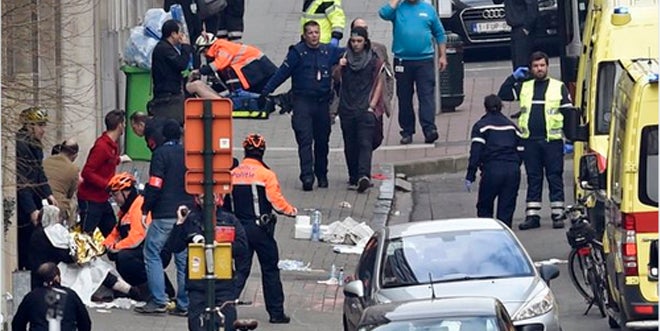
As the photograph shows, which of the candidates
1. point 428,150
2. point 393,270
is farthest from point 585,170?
point 428,150

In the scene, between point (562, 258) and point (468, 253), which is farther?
point (562, 258)

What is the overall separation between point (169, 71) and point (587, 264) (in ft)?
24.3

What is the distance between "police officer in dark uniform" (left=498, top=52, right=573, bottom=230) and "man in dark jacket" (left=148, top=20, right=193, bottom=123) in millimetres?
4219

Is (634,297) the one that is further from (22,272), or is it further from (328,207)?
(328,207)

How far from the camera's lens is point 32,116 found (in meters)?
16.5

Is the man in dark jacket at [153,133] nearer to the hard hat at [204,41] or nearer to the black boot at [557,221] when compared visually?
the black boot at [557,221]

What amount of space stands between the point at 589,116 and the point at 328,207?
Result: 13.9 ft

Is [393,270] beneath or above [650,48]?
beneath

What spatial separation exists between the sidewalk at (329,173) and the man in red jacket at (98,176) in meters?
1.77

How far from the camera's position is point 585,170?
18.7m

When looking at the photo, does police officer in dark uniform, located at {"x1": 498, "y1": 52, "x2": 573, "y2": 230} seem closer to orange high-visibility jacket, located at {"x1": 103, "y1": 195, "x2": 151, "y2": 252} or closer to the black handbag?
orange high-visibility jacket, located at {"x1": 103, "y1": 195, "x2": 151, "y2": 252}

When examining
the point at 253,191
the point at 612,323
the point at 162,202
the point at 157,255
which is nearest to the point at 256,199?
the point at 253,191

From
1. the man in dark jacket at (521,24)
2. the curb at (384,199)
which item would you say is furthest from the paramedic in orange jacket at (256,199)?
the man in dark jacket at (521,24)

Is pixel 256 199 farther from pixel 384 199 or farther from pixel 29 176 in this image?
pixel 384 199
